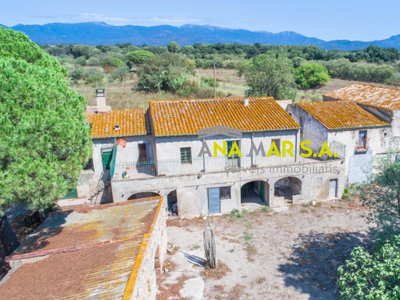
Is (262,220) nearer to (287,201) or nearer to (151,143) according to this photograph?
(287,201)

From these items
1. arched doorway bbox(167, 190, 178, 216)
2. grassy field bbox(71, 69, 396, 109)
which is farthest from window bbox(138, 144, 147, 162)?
grassy field bbox(71, 69, 396, 109)

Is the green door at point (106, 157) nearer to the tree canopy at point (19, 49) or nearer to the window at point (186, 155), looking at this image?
the window at point (186, 155)

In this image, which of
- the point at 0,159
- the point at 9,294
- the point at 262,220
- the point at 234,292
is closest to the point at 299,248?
the point at 262,220

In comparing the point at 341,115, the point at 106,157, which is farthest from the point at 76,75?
the point at 341,115

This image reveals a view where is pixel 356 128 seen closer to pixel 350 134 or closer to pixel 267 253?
pixel 350 134

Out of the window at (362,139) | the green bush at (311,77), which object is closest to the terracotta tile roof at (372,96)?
the window at (362,139)

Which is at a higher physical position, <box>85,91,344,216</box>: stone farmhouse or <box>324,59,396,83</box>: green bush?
<box>324,59,396,83</box>: green bush

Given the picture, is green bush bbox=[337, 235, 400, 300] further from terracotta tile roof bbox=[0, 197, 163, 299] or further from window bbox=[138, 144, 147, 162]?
window bbox=[138, 144, 147, 162]
